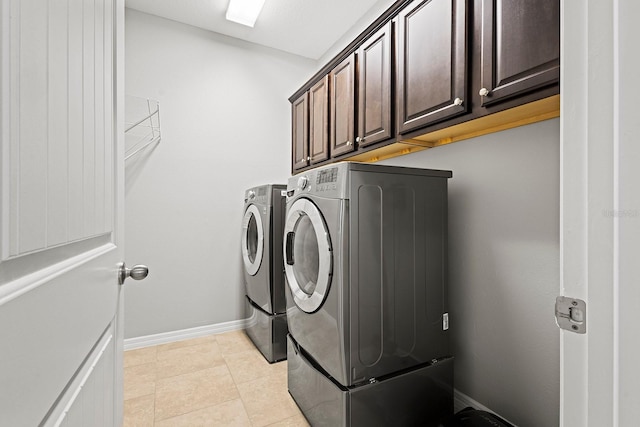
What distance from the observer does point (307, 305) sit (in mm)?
1492

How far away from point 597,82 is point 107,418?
3.85 ft

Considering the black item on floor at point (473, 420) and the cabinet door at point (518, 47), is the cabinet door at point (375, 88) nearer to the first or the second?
the cabinet door at point (518, 47)

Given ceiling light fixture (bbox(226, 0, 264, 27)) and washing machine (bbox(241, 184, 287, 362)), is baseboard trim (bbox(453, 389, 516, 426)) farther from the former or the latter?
ceiling light fixture (bbox(226, 0, 264, 27))

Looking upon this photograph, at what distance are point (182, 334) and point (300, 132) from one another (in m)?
2.10

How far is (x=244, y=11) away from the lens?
7.86 feet

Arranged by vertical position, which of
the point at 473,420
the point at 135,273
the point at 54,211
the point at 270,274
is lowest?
the point at 473,420

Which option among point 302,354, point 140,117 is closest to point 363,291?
point 302,354

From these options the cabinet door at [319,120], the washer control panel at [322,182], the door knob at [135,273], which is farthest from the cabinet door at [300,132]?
the door knob at [135,273]

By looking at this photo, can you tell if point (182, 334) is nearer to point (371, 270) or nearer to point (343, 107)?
point (371, 270)

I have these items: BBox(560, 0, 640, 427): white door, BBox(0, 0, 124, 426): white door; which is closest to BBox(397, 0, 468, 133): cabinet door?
BBox(560, 0, 640, 427): white door

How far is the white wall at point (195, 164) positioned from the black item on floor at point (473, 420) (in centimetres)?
206

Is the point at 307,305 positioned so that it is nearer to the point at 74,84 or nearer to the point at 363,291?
the point at 363,291

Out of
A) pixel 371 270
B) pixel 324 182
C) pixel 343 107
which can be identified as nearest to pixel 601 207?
pixel 371 270

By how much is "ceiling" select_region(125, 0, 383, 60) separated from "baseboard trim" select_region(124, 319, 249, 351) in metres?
2.67
